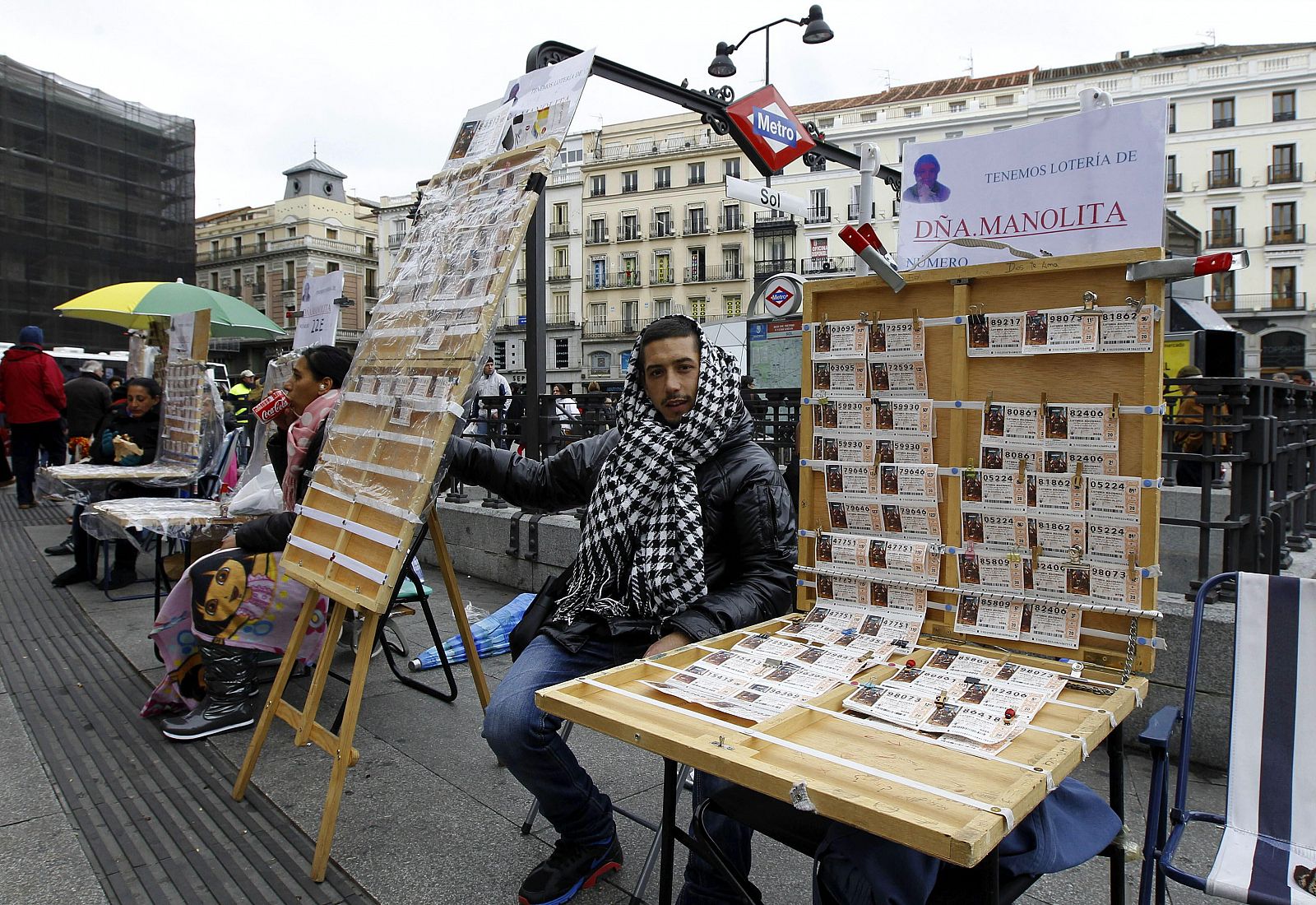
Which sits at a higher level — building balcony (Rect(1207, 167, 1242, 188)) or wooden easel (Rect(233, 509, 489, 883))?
building balcony (Rect(1207, 167, 1242, 188))

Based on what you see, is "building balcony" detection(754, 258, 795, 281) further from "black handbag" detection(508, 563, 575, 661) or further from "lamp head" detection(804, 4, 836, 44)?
"black handbag" detection(508, 563, 575, 661)

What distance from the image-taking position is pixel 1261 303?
3653 centimetres

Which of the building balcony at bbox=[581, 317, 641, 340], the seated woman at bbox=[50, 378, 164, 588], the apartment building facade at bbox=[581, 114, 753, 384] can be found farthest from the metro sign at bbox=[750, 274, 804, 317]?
the building balcony at bbox=[581, 317, 641, 340]

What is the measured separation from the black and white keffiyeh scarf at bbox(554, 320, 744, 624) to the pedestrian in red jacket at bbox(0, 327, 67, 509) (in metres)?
8.84

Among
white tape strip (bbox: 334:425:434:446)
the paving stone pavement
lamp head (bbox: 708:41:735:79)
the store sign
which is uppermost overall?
lamp head (bbox: 708:41:735:79)

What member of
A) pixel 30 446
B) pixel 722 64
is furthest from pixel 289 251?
pixel 722 64

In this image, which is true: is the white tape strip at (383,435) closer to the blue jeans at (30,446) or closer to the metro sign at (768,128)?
the metro sign at (768,128)

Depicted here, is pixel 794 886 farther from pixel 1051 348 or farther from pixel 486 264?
pixel 486 264

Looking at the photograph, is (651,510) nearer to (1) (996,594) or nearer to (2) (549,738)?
(2) (549,738)

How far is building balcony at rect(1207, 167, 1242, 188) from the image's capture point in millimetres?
37719

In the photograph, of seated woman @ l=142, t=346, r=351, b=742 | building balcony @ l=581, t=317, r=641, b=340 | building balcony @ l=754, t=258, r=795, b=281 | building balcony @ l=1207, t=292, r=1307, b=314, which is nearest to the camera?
seated woman @ l=142, t=346, r=351, b=742

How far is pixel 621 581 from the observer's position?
2488 millimetres

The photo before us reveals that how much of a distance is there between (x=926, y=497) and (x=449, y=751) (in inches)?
87.7

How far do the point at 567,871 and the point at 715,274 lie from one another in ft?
156
